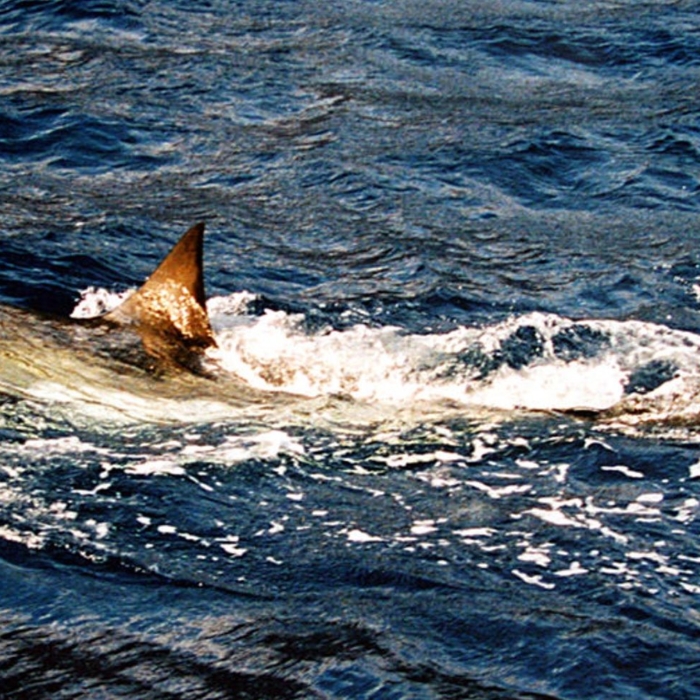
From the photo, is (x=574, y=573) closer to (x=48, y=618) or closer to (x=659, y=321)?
(x=48, y=618)

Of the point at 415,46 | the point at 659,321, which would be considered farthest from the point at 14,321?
the point at 415,46

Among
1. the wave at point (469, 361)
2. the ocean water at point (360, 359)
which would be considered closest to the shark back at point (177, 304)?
the wave at point (469, 361)

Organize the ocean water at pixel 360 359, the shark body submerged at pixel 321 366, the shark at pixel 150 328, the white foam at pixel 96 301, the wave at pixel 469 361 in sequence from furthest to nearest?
the white foam at pixel 96 301
the wave at pixel 469 361
the shark at pixel 150 328
the shark body submerged at pixel 321 366
the ocean water at pixel 360 359

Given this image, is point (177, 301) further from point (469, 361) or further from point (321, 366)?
point (469, 361)

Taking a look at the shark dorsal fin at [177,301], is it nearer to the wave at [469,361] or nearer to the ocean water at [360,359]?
the wave at [469,361]

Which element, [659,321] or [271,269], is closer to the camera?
[659,321]

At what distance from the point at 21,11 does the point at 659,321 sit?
747cm

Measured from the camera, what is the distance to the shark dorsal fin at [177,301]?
22.6 ft

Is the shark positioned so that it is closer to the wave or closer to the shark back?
the shark back

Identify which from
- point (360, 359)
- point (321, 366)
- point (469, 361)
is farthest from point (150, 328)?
point (469, 361)

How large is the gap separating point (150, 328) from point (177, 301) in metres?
0.18

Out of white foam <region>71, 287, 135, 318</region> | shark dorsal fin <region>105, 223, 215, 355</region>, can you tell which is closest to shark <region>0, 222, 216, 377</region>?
shark dorsal fin <region>105, 223, 215, 355</region>

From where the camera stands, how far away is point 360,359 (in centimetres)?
721

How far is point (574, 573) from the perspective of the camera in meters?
4.91
